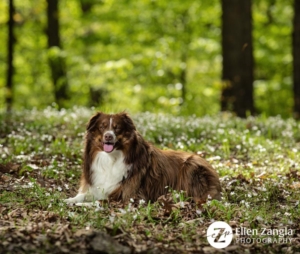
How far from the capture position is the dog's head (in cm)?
705

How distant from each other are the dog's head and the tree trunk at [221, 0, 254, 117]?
26.8 feet

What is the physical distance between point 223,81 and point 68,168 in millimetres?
7146

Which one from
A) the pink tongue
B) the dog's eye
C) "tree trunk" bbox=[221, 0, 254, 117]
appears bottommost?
the pink tongue

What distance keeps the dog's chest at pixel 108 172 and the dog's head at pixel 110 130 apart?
0.49 ft

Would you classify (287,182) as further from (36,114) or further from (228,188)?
(36,114)

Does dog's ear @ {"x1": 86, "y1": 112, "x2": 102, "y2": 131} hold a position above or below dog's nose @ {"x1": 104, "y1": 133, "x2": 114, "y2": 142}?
above

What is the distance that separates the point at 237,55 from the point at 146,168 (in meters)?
8.36

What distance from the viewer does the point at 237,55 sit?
49.3ft

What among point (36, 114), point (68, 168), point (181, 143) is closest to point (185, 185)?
point (68, 168)

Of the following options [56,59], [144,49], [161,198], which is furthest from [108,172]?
[144,49]

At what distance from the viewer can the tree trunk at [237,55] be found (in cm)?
1496

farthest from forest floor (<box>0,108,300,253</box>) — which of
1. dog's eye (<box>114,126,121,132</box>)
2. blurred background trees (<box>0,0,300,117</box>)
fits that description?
blurred background trees (<box>0,0,300,117</box>)

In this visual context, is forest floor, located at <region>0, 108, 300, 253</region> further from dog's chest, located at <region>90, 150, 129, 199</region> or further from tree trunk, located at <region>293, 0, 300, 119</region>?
tree trunk, located at <region>293, 0, 300, 119</region>

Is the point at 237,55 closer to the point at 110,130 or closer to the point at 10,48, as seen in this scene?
the point at 10,48
